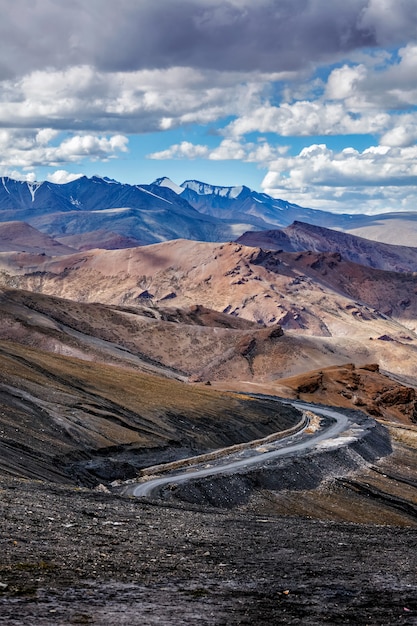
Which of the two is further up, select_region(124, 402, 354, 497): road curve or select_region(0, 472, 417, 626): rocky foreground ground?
select_region(0, 472, 417, 626): rocky foreground ground

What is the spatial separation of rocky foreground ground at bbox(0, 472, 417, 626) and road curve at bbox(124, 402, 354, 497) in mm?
22541

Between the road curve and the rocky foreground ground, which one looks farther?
the road curve

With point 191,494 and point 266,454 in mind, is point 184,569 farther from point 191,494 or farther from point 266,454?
point 266,454

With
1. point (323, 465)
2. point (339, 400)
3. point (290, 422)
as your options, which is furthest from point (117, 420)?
point (339, 400)

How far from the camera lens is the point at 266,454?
257 ft

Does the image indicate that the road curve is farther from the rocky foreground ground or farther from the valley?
the rocky foreground ground

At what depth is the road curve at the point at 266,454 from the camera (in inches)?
2324

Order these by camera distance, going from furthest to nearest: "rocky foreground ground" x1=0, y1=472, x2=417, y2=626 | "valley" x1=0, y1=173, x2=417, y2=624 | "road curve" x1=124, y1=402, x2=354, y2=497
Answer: "road curve" x1=124, y1=402, x2=354, y2=497 → "valley" x1=0, y1=173, x2=417, y2=624 → "rocky foreground ground" x1=0, y1=472, x2=417, y2=626

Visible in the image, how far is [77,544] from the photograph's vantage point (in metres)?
26.1

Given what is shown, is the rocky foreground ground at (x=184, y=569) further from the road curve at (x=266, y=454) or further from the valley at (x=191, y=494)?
the road curve at (x=266, y=454)

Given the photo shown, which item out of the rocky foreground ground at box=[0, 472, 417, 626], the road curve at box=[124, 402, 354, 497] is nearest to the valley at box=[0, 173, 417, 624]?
the rocky foreground ground at box=[0, 472, 417, 626]

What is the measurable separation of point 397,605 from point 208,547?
8729mm

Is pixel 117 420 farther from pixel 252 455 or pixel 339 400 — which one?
pixel 339 400

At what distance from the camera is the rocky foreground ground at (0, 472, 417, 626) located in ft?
64.0
